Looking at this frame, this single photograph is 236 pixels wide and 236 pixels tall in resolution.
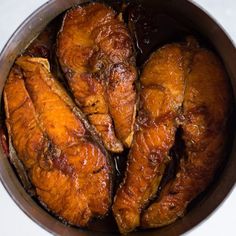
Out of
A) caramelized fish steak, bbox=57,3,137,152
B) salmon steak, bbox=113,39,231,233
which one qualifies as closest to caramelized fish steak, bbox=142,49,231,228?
salmon steak, bbox=113,39,231,233

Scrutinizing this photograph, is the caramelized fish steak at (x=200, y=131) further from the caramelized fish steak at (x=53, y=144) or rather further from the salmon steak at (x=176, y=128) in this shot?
the caramelized fish steak at (x=53, y=144)

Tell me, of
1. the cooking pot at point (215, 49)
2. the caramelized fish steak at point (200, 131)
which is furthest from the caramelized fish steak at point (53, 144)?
the caramelized fish steak at point (200, 131)

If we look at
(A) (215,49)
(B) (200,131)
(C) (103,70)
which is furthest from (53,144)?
(A) (215,49)

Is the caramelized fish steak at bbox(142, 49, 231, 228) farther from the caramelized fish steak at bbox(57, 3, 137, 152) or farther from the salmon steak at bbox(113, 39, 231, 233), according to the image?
the caramelized fish steak at bbox(57, 3, 137, 152)

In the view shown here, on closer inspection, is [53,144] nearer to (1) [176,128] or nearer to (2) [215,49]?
(1) [176,128]

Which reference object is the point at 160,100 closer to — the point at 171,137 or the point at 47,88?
the point at 171,137

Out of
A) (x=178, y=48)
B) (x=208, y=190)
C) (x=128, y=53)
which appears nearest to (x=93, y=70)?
(x=128, y=53)
